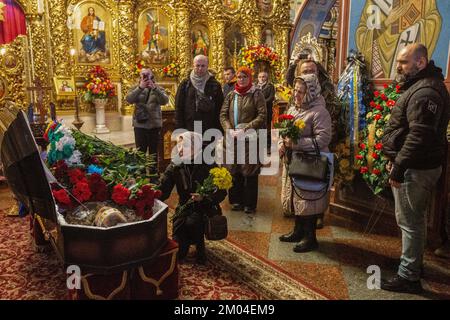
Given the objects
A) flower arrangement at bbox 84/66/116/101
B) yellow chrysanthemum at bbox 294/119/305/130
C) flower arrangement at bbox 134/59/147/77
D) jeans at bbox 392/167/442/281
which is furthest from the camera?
flower arrangement at bbox 134/59/147/77

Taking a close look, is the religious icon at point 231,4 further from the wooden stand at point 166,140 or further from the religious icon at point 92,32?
the wooden stand at point 166,140

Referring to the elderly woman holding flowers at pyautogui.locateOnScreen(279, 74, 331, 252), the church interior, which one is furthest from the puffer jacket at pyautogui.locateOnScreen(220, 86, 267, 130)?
the elderly woman holding flowers at pyautogui.locateOnScreen(279, 74, 331, 252)

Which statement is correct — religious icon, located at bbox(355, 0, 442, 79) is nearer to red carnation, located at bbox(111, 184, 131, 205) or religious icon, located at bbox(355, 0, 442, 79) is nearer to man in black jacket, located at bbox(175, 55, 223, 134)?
man in black jacket, located at bbox(175, 55, 223, 134)

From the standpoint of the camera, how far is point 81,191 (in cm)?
286

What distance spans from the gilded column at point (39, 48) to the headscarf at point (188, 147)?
17.3 ft

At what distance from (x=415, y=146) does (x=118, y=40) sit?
7438mm

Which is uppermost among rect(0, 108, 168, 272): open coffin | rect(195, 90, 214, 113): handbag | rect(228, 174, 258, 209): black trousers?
rect(195, 90, 214, 113): handbag

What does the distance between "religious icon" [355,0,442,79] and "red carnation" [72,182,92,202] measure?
11.2ft

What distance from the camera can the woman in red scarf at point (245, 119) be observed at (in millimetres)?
4941

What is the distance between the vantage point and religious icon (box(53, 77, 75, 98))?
26.5 ft

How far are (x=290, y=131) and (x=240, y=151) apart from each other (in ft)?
4.37

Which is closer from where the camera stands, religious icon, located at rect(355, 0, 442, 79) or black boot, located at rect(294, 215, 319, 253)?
black boot, located at rect(294, 215, 319, 253)

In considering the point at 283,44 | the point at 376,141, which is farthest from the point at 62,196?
the point at 283,44
